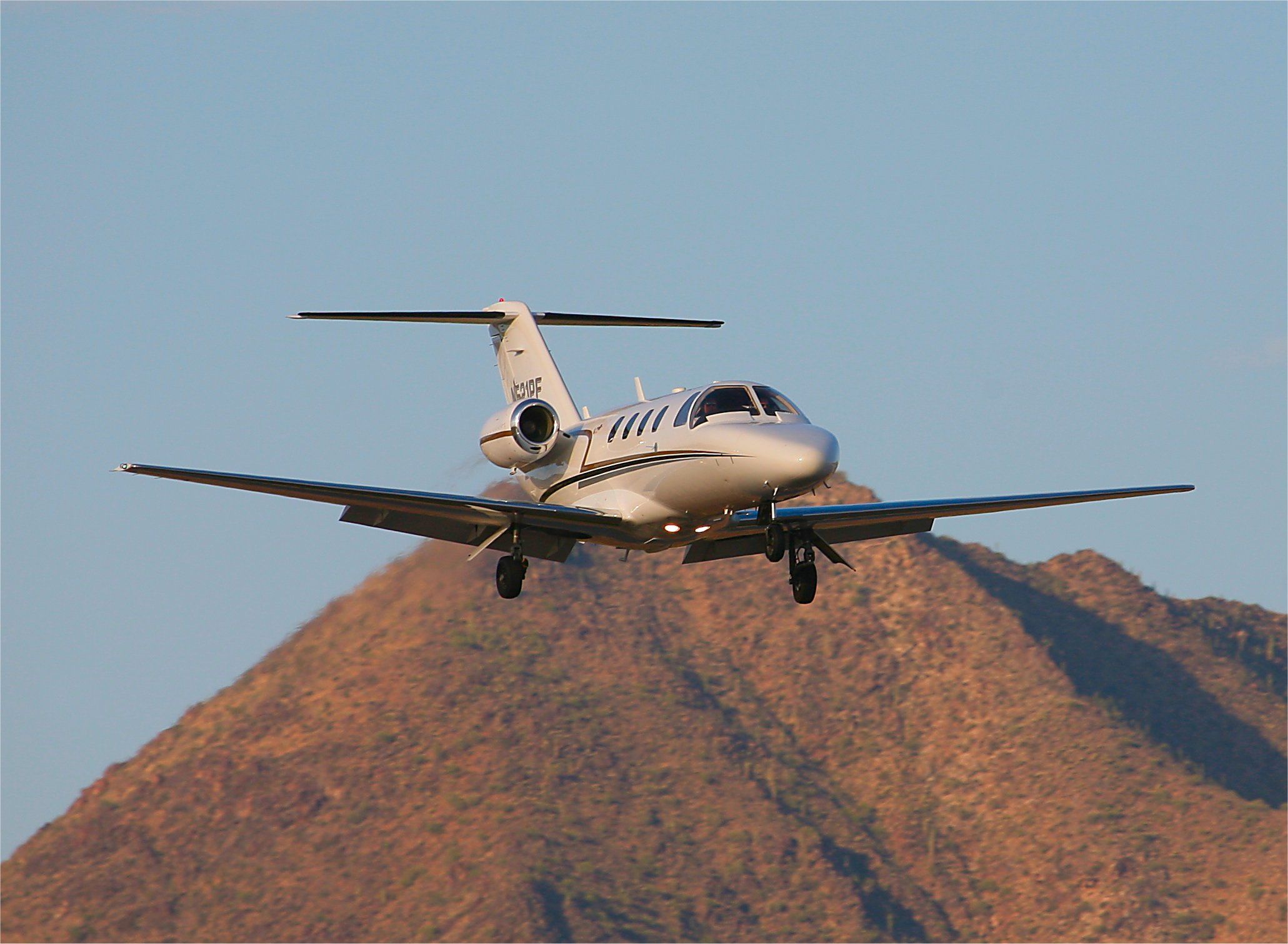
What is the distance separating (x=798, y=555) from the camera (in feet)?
89.4

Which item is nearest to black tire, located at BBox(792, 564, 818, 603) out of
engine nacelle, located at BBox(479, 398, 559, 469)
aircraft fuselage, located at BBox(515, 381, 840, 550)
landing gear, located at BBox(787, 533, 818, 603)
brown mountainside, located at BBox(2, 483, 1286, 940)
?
landing gear, located at BBox(787, 533, 818, 603)

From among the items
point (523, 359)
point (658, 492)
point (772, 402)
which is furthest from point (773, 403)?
point (523, 359)

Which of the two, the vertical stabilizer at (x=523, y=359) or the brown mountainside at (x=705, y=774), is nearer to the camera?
the vertical stabilizer at (x=523, y=359)

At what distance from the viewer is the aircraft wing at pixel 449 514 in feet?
82.4

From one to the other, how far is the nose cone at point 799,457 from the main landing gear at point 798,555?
129 centimetres

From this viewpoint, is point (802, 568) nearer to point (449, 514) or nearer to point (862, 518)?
point (862, 518)

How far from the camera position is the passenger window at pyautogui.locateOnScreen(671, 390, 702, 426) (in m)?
26.3

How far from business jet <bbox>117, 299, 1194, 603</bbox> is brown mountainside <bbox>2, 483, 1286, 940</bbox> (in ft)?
177

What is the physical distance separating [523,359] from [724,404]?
8375mm

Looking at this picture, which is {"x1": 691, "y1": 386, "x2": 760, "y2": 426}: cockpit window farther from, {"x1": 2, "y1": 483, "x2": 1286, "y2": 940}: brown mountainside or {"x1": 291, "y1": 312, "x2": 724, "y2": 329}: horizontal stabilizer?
{"x1": 2, "y1": 483, "x2": 1286, "y2": 940}: brown mountainside

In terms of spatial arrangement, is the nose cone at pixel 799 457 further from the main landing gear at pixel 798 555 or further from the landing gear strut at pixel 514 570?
the landing gear strut at pixel 514 570

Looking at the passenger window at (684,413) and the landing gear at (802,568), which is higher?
the passenger window at (684,413)

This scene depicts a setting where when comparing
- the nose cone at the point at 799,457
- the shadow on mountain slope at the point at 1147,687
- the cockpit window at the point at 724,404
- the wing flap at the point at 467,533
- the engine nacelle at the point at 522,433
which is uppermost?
the shadow on mountain slope at the point at 1147,687

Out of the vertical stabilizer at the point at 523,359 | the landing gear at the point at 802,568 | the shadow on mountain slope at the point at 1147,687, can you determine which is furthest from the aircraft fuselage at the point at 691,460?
the shadow on mountain slope at the point at 1147,687
